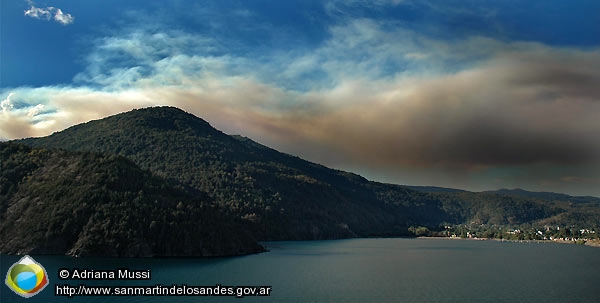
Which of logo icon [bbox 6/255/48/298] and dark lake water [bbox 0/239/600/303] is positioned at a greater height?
logo icon [bbox 6/255/48/298]

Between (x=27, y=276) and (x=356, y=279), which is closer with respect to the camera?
(x=27, y=276)

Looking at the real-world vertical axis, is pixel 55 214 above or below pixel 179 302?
above

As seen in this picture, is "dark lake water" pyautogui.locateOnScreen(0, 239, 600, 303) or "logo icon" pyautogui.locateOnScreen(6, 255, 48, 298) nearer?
"logo icon" pyautogui.locateOnScreen(6, 255, 48, 298)

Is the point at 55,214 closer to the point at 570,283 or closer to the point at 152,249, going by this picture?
the point at 152,249

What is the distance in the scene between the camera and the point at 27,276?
276 feet

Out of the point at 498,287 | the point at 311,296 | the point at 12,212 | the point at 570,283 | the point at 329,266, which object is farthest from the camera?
the point at 12,212

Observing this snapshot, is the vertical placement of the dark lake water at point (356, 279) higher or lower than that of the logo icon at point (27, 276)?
lower

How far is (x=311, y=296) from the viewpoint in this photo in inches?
4402

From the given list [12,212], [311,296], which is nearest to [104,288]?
[311,296]

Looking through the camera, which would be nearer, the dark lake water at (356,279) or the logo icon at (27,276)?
the logo icon at (27,276)

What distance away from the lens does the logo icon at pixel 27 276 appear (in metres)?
83.1

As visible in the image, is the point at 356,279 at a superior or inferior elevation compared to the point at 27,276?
inferior

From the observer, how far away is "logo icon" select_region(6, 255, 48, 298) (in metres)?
83.1

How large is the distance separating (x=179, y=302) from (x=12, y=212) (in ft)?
410
